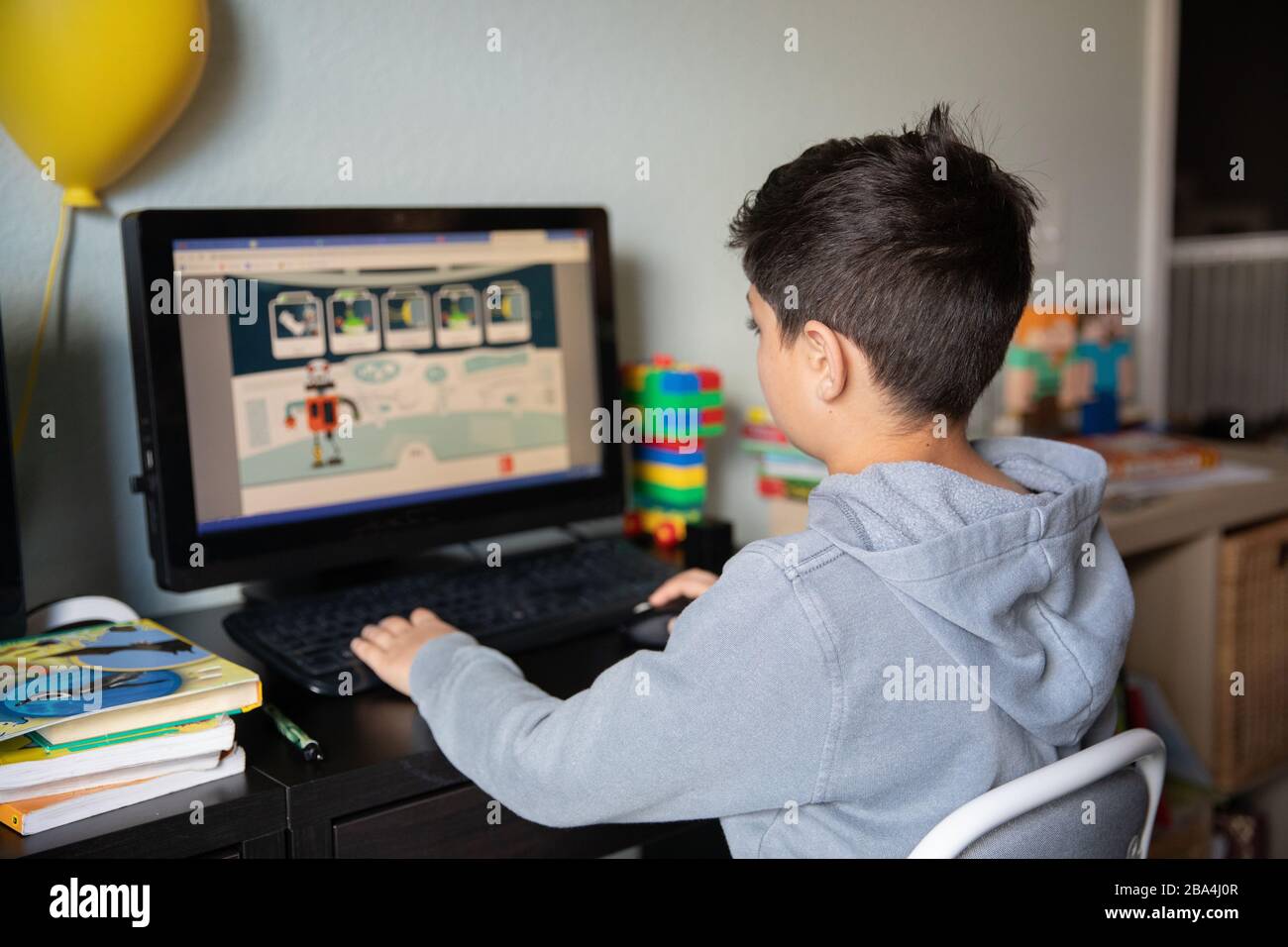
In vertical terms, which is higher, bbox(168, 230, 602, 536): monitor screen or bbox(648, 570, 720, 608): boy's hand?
bbox(168, 230, 602, 536): monitor screen

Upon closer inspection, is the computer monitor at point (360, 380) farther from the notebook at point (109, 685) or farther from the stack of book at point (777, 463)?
the stack of book at point (777, 463)

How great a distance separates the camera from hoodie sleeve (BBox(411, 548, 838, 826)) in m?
0.83

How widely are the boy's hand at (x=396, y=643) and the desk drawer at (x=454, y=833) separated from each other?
0.37 ft

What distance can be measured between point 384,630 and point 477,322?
410mm

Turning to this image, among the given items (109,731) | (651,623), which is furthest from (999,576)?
(109,731)

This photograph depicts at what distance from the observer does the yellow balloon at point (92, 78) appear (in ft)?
3.59

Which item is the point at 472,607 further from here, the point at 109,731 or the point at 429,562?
the point at 109,731

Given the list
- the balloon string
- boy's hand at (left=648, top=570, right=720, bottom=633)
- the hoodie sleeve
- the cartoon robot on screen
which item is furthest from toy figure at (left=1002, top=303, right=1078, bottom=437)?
the balloon string

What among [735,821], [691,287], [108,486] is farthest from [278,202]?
[735,821]

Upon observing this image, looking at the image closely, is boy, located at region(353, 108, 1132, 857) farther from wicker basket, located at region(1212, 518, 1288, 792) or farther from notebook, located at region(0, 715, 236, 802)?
wicker basket, located at region(1212, 518, 1288, 792)

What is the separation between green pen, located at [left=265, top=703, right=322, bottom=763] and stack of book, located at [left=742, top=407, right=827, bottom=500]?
87 centimetres

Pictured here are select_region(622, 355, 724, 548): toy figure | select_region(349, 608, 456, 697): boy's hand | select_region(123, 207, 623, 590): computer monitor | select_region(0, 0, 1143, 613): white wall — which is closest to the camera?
select_region(349, 608, 456, 697): boy's hand

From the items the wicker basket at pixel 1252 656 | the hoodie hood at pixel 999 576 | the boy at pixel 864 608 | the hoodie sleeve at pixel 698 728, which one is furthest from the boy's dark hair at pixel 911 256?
the wicker basket at pixel 1252 656

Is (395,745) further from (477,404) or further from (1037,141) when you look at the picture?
(1037,141)
